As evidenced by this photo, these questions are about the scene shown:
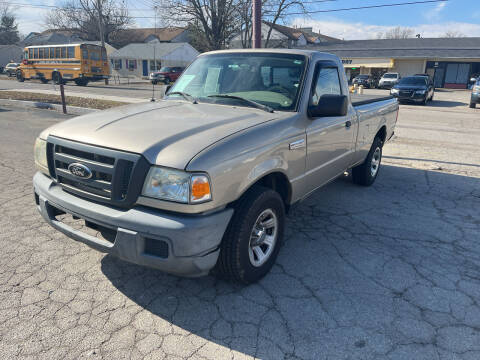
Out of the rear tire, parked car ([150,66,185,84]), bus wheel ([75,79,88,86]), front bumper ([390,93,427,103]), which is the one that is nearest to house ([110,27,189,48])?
parked car ([150,66,185,84])

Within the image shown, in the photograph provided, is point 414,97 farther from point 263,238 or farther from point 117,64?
point 117,64

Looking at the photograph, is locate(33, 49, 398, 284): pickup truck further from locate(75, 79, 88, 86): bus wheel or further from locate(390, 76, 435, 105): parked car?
locate(75, 79, 88, 86): bus wheel

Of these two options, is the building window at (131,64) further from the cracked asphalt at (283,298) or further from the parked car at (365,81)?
the cracked asphalt at (283,298)

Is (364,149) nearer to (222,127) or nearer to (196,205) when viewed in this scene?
(222,127)

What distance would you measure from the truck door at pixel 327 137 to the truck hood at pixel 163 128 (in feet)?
2.10

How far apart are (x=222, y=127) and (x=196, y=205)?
0.75 m

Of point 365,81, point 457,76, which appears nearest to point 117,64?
point 365,81

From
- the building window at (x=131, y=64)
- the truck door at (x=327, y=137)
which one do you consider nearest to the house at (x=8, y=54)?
the building window at (x=131, y=64)

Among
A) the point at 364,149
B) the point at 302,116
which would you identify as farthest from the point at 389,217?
the point at 302,116

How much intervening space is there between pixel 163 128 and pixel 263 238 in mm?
1242

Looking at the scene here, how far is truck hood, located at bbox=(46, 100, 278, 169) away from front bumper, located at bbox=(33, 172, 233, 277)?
37 cm

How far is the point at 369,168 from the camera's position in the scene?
5672mm

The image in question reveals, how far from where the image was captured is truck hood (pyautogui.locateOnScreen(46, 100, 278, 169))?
2.46 metres

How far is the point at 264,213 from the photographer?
3.02 metres
